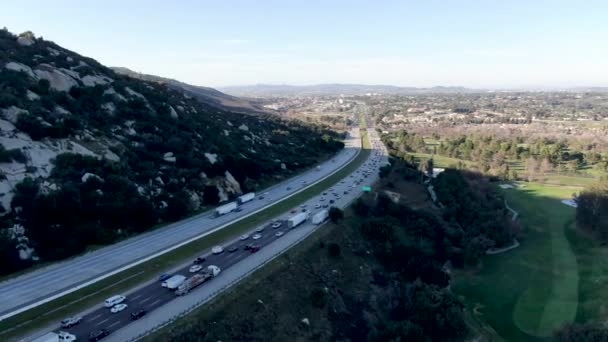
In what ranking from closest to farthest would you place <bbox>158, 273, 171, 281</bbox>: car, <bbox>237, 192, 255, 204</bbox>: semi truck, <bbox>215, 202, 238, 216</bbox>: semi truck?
1. <bbox>158, 273, 171, 281</bbox>: car
2. <bbox>215, 202, 238, 216</bbox>: semi truck
3. <bbox>237, 192, 255, 204</bbox>: semi truck

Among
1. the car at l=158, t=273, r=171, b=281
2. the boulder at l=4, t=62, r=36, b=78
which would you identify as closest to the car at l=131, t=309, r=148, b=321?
the car at l=158, t=273, r=171, b=281

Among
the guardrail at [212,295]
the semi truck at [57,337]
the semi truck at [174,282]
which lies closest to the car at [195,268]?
the semi truck at [174,282]

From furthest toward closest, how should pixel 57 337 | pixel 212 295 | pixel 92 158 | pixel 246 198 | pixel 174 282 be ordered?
pixel 246 198
pixel 92 158
pixel 174 282
pixel 212 295
pixel 57 337


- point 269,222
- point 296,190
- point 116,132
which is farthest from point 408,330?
point 116,132

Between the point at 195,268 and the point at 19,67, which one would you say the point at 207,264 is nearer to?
the point at 195,268

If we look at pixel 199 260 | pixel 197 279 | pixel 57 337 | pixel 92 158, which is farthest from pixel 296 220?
pixel 57 337

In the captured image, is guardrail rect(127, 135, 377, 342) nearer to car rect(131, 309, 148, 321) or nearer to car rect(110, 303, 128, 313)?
car rect(131, 309, 148, 321)

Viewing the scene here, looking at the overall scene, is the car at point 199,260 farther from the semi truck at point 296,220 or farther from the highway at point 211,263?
the semi truck at point 296,220
